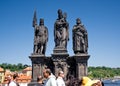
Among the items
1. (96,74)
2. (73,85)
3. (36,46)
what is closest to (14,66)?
(96,74)

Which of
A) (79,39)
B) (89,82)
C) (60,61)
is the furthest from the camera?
(79,39)

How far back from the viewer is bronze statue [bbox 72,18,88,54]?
16.5 meters

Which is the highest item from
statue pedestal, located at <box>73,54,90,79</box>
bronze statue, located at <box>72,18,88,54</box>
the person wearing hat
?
bronze statue, located at <box>72,18,88,54</box>

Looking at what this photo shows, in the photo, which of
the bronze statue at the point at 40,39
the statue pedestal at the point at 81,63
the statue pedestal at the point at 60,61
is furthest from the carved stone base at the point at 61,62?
the bronze statue at the point at 40,39

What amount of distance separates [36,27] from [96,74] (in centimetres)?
15388

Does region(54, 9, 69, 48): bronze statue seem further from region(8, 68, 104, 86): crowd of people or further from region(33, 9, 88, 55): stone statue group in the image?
region(8, 68, 104, 86): crowd of people

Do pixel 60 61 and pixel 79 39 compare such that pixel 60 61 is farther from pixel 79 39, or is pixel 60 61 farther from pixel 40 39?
pixel 40 39

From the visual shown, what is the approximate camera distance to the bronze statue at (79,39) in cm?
1649

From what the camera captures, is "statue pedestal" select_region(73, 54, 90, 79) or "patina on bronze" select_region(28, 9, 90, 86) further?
"patina on bronze" select_region(28, 9, 90, 86)

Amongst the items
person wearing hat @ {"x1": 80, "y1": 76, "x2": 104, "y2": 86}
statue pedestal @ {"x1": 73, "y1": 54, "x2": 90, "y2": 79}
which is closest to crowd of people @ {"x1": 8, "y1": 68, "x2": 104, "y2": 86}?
person wearing hat @ {"x1": 80, "y1": 76, "x2": 104, "y2": 86}

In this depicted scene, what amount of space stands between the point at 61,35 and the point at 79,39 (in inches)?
37.7

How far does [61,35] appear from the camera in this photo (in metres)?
16.9

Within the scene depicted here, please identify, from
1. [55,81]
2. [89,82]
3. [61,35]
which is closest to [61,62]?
[61,35]

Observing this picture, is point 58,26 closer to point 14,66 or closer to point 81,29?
point 81,29
